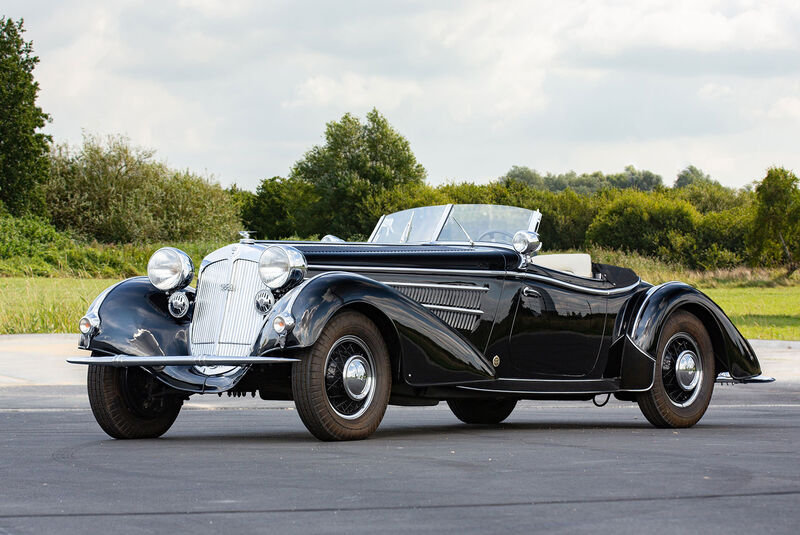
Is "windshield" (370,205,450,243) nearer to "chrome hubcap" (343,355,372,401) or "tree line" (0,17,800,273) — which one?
"chrome hubcap" (343,355,372,401)

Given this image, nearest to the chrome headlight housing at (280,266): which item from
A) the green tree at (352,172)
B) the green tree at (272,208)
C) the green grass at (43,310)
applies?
the green grass at (43,310)

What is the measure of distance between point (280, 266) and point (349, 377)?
0.92 m

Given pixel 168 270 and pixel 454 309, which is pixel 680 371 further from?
pixel 168 270

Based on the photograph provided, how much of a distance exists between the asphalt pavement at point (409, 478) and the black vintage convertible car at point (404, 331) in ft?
1.08

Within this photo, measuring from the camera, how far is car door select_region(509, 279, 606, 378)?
27.6ft

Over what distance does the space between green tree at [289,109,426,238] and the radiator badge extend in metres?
74.9

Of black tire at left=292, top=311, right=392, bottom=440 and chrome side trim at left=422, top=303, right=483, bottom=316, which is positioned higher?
chrome side trim at left=422, top=303, right=483, bottom=316

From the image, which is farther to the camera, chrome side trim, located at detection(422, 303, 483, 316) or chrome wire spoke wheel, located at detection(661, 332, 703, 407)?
chrome wire spoke wheel, located at detection(661, 332, 703, 407)

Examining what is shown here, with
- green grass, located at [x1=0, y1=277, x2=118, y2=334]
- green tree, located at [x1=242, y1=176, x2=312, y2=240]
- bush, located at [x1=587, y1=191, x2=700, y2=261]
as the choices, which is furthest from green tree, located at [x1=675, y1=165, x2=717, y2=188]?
green grass, located at [x1=0, y1=277, x2=118, y2=334]

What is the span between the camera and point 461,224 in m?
8.99

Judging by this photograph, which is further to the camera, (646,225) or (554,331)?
(646,225)

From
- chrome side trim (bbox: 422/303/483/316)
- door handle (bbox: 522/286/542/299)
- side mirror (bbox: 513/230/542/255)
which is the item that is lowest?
chrome side trim (bbox: 422/303/483/316)

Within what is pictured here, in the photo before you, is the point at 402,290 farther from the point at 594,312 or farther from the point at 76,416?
the point at 76,416

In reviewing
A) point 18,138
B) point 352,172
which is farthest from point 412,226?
Result: point 352,172
